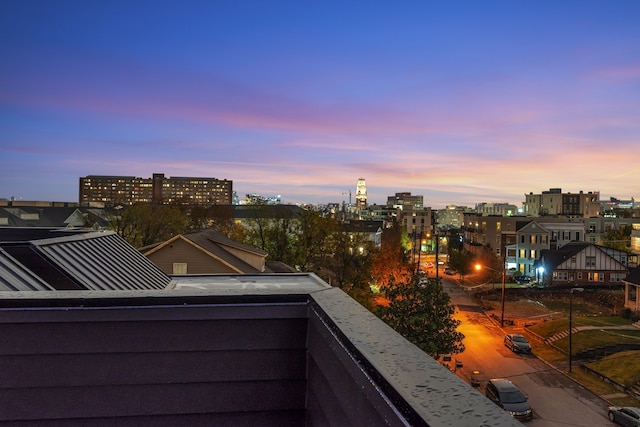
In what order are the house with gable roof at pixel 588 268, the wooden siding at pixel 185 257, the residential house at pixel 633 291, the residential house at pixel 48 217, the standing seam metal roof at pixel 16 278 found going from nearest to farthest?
the standing seam metal roof at pixel 16 278
the wooden siding at pixel 185 257
the residential house at pixel 633 291
the house with gable roof at pixel 588 268
the residential house at pixel 48 217

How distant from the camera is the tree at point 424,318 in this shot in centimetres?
1616

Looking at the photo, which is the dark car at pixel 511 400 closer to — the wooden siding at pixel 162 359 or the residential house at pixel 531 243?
the wooden siding at pixel 162 359

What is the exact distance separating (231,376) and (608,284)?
2186 inches

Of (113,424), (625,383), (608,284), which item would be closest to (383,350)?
(113,424)

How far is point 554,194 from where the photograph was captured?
346ft

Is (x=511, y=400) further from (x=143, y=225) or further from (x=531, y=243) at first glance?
(x=531, y=243)

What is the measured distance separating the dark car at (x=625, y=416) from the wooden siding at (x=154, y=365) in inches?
736

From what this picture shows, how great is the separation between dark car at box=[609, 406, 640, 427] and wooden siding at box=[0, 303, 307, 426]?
61.3 ft

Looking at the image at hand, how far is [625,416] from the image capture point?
17203mm

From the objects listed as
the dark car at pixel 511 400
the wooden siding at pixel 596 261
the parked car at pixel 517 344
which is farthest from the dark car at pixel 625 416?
the wooden siding at pixel 596 261

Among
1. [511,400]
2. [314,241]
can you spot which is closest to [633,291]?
[314,241]

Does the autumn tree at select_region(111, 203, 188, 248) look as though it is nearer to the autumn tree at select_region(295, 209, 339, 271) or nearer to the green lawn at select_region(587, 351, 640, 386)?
the autumn tree at select_region(295, 209, 339, 271)

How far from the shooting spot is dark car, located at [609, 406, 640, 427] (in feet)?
54.7

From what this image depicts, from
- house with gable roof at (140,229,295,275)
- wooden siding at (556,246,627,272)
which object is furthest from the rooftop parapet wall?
wooden siding at (556,246,627,272)
